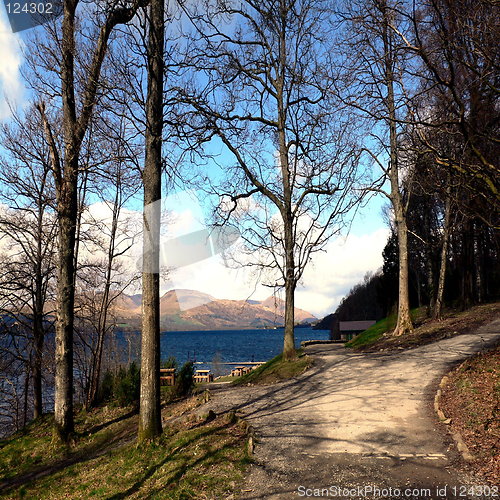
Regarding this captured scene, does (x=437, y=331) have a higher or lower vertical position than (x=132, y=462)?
higher

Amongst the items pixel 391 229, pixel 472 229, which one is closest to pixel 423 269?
pixel 391 229

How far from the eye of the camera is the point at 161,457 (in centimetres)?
727

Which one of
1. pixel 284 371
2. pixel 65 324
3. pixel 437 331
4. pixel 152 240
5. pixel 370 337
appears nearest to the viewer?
pixel 152 240

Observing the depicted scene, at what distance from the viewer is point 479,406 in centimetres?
766

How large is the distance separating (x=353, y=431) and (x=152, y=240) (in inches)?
207

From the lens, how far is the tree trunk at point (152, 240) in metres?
8.30

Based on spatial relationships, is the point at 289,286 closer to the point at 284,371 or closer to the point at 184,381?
the point at 284,371

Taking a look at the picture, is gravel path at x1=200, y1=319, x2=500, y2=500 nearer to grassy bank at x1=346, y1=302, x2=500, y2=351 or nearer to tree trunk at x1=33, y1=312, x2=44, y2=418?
grassy bank at x1=346, y1=302, x2=500, y2=351

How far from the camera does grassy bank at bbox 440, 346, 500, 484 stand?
19.4 ft

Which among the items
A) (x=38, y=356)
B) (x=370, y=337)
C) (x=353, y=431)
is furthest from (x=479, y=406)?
(x=370, y=337)

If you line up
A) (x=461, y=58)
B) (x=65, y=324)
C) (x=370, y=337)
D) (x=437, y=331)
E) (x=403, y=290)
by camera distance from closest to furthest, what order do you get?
(x=461, y=58) → (x=65, y=324) → (x=437, y=331) → (x=403, y=290) → (x=370, y=337)

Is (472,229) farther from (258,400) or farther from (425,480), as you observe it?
(425,480)

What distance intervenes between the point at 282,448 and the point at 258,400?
3676 mm

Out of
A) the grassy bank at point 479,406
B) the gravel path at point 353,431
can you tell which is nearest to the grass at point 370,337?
the gravel path at point 353,431
